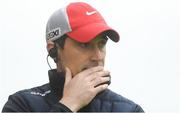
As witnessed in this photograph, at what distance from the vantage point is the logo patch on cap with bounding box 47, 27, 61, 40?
1592 millimetres

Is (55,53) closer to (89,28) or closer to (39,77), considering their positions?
(89,28)

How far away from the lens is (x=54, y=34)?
161 cm

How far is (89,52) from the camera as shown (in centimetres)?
153

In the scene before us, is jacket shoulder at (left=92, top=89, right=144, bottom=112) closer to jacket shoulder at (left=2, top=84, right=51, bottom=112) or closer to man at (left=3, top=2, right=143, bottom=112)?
man at (left=3, top=2, right=143, bottom=112)

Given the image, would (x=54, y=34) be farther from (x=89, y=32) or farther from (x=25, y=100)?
(x=25, y=100)

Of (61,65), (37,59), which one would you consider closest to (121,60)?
(37,59)

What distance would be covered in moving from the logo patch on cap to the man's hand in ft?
0.47

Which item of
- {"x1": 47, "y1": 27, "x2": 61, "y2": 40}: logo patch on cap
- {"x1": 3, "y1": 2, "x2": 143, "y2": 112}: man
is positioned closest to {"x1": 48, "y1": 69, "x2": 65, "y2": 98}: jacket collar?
{"x1": 3, "y1": 2, "x2": 143, "y2": 112}: man

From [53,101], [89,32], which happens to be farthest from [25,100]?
[89,32]

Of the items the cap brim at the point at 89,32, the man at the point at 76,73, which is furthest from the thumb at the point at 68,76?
the cap brim at the point at 89,32

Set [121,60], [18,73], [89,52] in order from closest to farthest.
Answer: [89,52] < [18,73] < [121,60]

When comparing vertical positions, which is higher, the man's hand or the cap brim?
the cap brim

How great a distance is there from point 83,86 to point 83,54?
0.11 metres

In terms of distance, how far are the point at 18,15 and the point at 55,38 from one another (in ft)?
2.63
